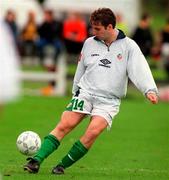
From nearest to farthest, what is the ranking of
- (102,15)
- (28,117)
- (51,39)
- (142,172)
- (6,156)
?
(102,15), (142,172), (6,156), (28,117), (51,39)

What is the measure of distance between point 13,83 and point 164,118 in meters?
14.4

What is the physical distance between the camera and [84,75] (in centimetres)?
1192

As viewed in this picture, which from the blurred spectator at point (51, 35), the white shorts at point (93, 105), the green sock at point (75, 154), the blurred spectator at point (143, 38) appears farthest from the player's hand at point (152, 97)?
the blurred spectator at point (143, 38)

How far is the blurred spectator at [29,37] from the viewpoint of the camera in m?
34.2

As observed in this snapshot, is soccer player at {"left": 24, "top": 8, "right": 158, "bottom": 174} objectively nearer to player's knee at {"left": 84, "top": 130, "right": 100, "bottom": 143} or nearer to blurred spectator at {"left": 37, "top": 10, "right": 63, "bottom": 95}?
player's knee at {"left": 84, "top": 130, "right": 100, "bottom": 143}

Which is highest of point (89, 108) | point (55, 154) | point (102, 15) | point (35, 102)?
point (102, 15)

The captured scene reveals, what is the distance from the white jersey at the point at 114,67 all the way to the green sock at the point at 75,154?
0.71 meters

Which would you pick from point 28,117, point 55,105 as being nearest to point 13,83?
point 28,117

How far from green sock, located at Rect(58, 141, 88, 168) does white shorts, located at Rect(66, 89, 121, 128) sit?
0.44m

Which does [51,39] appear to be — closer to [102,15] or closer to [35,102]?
[35,102]

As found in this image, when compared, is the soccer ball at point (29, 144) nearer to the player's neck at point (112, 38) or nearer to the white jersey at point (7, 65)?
the player's neck at point (112, 38)

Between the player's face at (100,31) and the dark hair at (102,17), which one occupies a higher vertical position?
the dark hair at (102,17)

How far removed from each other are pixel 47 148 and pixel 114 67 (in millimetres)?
1341

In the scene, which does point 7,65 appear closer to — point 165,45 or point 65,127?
point 65,127
